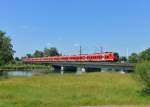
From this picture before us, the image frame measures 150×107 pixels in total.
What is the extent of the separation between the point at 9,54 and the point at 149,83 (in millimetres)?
108243

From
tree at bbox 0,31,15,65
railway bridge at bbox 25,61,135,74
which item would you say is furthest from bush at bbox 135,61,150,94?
tree at bbox 0,31,15,65

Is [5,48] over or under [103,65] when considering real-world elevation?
over

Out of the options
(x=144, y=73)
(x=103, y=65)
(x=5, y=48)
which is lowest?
(x=144, y=73)

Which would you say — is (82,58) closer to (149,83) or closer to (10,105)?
(149,83)

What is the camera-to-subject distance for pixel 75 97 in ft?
104

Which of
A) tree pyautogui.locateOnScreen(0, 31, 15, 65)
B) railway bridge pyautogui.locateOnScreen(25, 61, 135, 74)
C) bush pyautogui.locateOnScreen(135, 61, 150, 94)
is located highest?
tree pyautogui.locateOnScreen(0, 31, 15, 65)

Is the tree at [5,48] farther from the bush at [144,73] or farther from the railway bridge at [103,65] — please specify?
the bush at [144,73]

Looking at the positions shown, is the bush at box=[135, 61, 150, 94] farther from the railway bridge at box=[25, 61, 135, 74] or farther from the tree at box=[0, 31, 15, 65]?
the tree at box=[0, 31, 15, 65]

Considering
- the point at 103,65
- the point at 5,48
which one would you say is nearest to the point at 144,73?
the point at 103,65

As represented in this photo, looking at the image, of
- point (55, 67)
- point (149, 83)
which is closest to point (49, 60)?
point (55, 67)

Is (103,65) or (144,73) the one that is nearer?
(144,73)

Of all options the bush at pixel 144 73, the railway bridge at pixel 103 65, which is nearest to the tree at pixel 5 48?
the railway bridge at pixel 103 65

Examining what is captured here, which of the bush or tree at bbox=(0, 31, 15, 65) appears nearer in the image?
the bush

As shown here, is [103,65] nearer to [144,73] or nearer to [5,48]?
[5,48]
